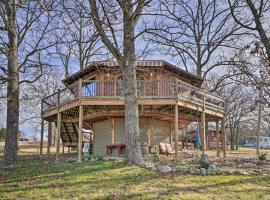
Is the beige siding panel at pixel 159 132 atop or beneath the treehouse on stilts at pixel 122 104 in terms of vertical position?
beneath

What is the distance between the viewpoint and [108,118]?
19.5 m

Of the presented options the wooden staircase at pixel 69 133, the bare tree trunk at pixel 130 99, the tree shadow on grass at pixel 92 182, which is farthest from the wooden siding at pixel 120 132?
the tree shadow on grass at pixel 92 182

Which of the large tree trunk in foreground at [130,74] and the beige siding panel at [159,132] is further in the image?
the beige siding panel at [159,132]

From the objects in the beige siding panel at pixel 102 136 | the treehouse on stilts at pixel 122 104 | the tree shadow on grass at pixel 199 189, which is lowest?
the tree shadow on grass at pixel 199 189

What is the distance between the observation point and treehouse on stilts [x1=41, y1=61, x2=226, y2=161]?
15.8 metres

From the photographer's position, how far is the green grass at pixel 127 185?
7.62 meters

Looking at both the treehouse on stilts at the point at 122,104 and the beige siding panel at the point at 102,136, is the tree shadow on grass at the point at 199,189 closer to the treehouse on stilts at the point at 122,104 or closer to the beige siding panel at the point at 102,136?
the treehouse on stilts at the point at 122,104

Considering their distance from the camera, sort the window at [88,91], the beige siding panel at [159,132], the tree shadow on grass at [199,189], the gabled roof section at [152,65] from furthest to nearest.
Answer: the beige siding panel at [159,132]
the gabled roof section at [152,65]
the window at [88,91]
the tree shadow on grass at [199,189]

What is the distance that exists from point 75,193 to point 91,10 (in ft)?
20.8

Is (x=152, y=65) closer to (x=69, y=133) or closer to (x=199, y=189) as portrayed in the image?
(x=69, y=133)

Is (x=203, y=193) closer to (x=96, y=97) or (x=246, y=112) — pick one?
(x=96, y=97)

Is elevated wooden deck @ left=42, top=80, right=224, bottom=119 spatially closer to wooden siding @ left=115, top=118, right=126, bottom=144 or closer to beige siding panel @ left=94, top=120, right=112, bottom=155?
wooden siding @ left=115, top=118, right=126, bottom=144

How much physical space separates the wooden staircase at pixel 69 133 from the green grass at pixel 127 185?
12.2 meters

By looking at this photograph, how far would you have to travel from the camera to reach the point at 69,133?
23.5 m
